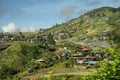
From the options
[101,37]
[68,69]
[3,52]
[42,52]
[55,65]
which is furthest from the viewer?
[101,37]

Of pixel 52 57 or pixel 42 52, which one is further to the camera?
pixel 42 52

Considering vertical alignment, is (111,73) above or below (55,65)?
above

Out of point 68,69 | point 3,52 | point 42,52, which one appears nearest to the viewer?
point 68,69

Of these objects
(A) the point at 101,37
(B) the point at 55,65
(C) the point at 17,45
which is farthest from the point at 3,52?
(A) the point at 101,37

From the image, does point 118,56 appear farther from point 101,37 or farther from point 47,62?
point 101,37

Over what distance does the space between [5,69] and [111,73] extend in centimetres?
10075

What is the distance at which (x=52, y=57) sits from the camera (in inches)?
4892

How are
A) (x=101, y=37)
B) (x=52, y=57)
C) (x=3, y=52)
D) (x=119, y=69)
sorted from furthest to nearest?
(x=101, y=37)
(x=3, y=52)
(x=52, y=57)
(x=119, y=69)

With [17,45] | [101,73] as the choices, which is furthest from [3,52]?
[101,73]

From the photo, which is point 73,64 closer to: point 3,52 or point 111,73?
point 3,52

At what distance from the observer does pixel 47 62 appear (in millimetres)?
115812

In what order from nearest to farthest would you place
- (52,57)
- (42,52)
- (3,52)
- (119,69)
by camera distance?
(119,69) → (52,57) → (42,52) → (3,52)

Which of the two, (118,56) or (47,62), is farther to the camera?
(47,62)

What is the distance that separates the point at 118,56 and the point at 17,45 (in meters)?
140
